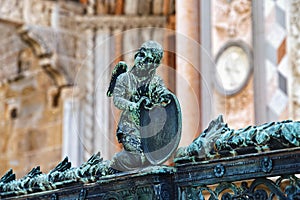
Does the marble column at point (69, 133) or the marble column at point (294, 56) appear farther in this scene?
the marble column at point (69, 133)

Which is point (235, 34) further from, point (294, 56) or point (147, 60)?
point (147, 60)

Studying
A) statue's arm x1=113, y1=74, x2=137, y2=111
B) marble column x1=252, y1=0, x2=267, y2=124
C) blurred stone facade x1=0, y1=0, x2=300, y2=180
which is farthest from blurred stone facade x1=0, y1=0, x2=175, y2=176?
statue's arm x1=113, y1=74, x2=137, y2=111

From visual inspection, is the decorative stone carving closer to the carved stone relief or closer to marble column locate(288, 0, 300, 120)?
the carved stone relief

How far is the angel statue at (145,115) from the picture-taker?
3680mm

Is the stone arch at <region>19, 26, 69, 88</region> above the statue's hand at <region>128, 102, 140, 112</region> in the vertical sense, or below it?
above

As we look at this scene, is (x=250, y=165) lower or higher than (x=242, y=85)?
lower

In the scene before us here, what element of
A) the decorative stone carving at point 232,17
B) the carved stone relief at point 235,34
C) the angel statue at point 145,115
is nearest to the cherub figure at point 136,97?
the angel statue at point 145,115

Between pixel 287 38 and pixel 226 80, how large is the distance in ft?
3.27

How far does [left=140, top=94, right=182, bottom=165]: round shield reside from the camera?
3.65 m

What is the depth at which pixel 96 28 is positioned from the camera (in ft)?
47.1

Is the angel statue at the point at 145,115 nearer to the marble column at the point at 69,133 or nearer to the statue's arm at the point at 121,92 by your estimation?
the statue's arm at the point at 121,92

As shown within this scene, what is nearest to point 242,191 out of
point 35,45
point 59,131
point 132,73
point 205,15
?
point 132,73

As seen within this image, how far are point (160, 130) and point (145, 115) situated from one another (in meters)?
0.10

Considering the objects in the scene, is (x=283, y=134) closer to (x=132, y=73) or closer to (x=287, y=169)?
(x=287, y=169)
